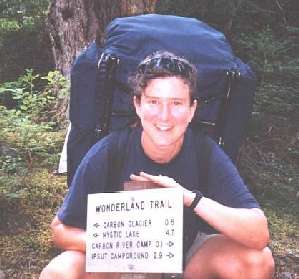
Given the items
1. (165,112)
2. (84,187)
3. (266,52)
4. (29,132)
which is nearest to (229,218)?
(165,112)

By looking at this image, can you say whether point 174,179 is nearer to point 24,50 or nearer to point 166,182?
point 166,182

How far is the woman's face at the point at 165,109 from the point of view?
2.60 metres

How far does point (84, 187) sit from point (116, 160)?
234 mm

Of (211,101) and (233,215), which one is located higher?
(211,101)

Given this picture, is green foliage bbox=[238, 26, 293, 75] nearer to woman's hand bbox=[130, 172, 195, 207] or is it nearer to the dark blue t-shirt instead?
the dark blue t-shirt

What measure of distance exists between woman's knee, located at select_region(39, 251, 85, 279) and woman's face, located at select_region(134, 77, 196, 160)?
0.72 metres

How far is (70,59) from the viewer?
230 inches

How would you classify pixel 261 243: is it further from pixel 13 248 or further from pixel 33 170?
pixel 33 170

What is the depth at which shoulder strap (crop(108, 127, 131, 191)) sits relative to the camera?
2746 mm

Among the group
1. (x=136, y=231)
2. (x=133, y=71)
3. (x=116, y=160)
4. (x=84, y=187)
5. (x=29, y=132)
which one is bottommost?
(x=29, y=132)

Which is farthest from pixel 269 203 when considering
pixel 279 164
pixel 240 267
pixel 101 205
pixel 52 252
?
pixel 101 205

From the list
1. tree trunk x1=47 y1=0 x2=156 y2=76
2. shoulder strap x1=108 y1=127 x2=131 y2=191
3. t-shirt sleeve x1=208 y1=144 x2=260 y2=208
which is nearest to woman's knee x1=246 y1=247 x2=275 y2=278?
t-shirt sleeve x1=208 y1=144 x2=260 y2=208

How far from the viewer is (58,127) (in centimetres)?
613

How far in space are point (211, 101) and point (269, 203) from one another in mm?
2508
